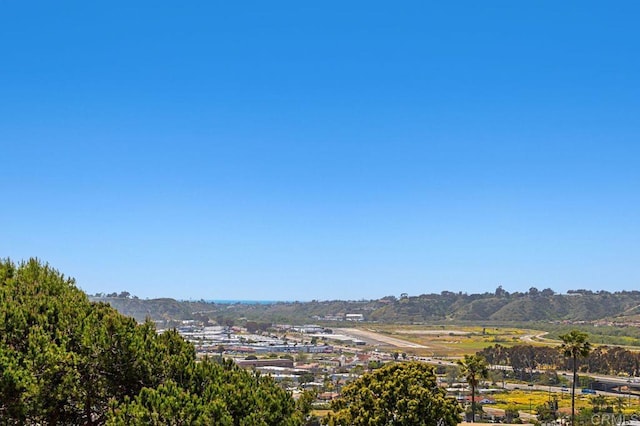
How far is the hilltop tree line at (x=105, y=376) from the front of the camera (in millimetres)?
13148

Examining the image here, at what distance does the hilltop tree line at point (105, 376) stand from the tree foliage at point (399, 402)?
35.3 feet

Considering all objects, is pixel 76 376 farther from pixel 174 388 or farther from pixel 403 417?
pixel 403 417

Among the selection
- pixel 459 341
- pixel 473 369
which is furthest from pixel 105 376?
pixel 459 341

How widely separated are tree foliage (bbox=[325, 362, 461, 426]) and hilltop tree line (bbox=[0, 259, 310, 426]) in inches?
424

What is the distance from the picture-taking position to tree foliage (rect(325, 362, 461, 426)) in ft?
86.0

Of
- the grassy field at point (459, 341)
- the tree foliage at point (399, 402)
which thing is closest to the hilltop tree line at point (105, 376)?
the tree foliage at point (399, 402)

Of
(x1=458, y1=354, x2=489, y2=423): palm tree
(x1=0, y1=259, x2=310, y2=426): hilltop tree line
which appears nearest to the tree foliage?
(x1=0, y1=259, x2=310, y2=426): hilltop tree line

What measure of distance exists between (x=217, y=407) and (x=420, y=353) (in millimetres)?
129151

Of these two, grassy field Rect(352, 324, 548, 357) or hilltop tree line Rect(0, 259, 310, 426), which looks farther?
grassy field Rect(352, 324, 548, 357)

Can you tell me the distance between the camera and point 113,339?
14.8m

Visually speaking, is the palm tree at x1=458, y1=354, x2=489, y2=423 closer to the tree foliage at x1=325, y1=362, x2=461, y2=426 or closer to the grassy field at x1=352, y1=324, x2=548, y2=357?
the tree foliage at x1=325, y1=362, x2=461, y2=426

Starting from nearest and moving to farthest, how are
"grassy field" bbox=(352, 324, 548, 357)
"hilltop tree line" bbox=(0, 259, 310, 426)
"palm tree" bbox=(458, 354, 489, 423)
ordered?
"hilltop tree line" bbox=(0, 259, 310, 426)
"palm tree" bbox=(458, 354, 489, 423)
"grassy field" bbox=(352, 324, 548, 357)

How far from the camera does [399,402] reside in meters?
26.2

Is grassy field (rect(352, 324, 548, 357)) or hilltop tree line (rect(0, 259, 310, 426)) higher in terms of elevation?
hilltop tree line (rect(0, 259, 310, 426))
